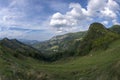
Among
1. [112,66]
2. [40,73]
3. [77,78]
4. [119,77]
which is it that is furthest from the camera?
[40,73]

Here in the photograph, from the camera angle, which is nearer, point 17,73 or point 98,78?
point 98,78

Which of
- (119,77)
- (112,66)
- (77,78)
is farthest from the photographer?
(77,78)

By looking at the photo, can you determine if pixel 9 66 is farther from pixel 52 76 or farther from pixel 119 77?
pixel 119 77

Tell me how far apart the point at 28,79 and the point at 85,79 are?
22.9 meters

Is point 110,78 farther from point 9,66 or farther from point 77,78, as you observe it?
point 9,66

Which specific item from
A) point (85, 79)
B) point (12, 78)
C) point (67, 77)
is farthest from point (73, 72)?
point (12, 78)

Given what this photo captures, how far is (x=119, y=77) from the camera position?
274ft

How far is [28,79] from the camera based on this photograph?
9950 cm

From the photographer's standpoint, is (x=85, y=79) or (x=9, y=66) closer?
(x=85, y=79)

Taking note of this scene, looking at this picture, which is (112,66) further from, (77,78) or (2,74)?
(2,74)

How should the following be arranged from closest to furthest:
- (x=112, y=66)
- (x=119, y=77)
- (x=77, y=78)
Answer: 1. (x=119, y=77)
2. (x=112, y=66)
3. (x=77, y=78)

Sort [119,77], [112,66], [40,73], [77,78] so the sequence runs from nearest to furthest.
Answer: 1. [119,77]
2. [112,66]
3. [77,78]
4. [40,73]

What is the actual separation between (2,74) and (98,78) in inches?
1489

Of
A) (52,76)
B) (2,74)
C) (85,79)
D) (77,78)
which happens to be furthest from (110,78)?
(2,74)
